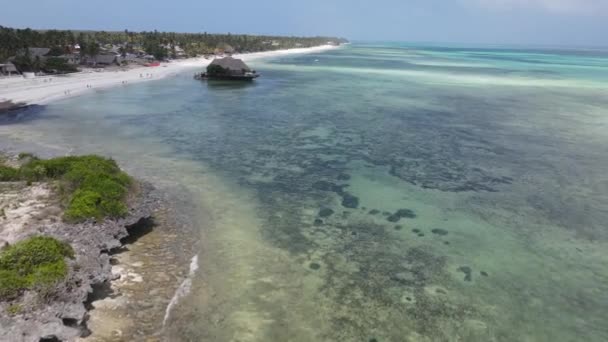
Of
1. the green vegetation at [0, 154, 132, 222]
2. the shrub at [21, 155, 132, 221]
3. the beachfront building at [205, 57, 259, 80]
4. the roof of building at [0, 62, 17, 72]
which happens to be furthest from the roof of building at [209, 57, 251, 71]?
the shrub at [21, 155, 132, 221]

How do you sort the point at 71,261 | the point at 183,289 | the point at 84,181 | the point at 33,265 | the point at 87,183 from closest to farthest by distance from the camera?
the point at 33,265 < the point at 71,261 < the point at 183,289 < the point at 87,183 < the point at 84,181

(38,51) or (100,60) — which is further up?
(38,51)

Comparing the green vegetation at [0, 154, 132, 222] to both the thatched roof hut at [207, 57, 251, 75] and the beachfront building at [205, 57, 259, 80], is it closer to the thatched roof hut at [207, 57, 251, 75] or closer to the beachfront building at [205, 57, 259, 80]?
the beachfront building at [205, 57, 259, 80]

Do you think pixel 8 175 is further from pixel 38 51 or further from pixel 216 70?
pixel 38 51

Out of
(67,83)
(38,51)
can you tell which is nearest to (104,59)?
(38,51)

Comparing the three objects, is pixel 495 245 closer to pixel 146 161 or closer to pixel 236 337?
pixel 236 337

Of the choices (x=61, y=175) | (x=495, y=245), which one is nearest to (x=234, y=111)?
(x=61, y=175)
